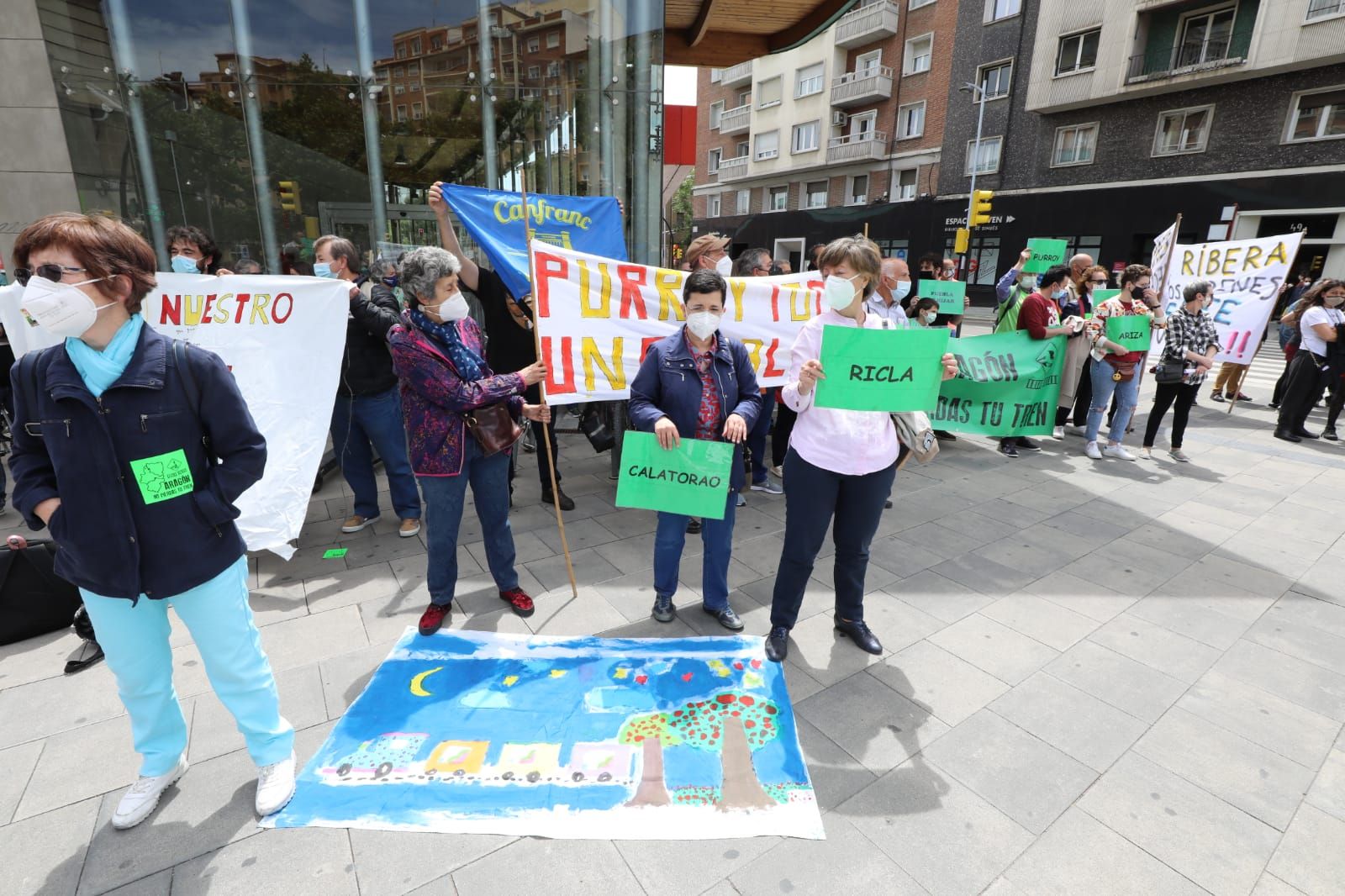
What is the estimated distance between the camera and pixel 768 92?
36.5 meters

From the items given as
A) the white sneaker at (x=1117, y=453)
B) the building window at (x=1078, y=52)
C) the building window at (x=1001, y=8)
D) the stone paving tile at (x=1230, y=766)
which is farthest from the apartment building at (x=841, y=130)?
the stone paving tile at (x=1230, y=766)

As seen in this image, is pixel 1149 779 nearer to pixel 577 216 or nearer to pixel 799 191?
pixel 577 216

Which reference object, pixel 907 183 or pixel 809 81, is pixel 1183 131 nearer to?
pixel 907 183

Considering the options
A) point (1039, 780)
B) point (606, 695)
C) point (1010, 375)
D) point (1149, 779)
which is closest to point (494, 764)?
point (606, 695)

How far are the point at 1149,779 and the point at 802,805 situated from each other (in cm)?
145

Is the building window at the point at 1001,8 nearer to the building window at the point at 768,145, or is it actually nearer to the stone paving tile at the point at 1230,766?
the building window at the point at 768,145

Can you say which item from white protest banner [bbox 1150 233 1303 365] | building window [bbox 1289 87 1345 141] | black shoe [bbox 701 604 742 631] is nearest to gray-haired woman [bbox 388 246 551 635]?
black shoe [bbox 701 604 742 631]

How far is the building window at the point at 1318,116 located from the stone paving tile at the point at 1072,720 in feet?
77.8

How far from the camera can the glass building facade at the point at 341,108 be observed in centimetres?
712

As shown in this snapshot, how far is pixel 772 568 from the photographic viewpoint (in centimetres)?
452

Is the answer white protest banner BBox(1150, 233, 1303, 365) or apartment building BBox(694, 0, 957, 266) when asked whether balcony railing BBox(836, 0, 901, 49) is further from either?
white protest banner BBox(1150, 233, 1303, 365)

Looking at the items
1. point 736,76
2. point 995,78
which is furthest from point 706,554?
point 736,76

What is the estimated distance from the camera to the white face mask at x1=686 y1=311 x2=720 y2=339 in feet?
11.0

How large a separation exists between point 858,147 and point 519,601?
110ft
